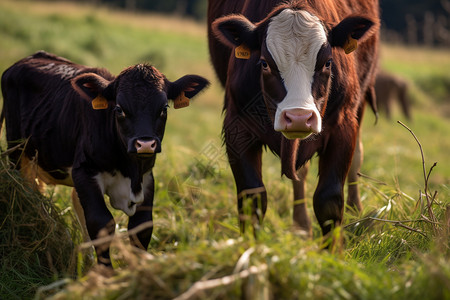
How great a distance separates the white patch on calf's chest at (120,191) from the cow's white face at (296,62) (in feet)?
4.00

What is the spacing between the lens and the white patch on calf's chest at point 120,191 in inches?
173

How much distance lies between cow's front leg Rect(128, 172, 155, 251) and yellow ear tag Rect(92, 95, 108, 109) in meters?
0.59

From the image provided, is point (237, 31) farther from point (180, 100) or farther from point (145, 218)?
point (145, 218)

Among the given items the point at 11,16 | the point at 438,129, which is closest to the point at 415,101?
the point at 438,129

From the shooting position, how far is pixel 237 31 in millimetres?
4363

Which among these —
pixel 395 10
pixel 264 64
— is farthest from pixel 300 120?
pixel 395 10

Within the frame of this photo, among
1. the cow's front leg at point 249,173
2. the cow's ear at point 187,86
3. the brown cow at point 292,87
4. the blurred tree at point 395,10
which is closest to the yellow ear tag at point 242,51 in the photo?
the brown cow at point 292,87

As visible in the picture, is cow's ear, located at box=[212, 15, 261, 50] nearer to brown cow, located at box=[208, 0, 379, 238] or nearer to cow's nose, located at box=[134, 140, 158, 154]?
brown cow, located at box=[208, 0, 379, 238]

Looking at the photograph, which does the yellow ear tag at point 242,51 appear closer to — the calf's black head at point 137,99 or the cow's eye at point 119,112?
the calf's black head at point 137,99

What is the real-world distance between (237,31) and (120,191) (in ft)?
4.72

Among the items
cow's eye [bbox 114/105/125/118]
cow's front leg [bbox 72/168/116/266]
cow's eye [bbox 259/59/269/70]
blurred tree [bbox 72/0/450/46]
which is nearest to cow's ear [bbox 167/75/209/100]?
cow's eye [bbox 114/105/125/118]

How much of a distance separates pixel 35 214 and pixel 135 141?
1.18 metres

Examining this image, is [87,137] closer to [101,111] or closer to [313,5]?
[101,111]

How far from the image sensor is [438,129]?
56.4 ft
